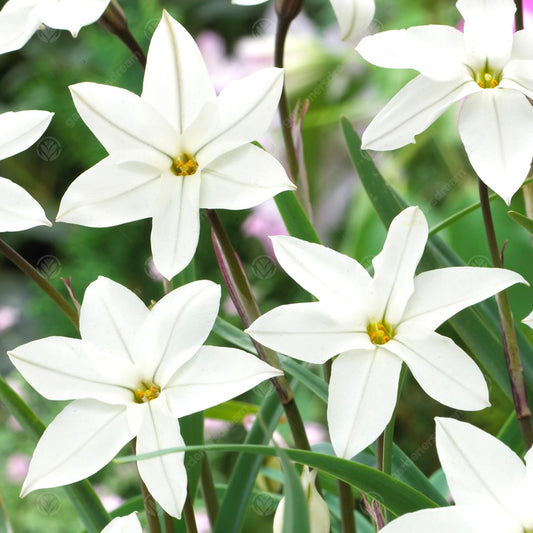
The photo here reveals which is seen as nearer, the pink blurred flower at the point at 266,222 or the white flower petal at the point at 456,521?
the white flower petal at the point at 456,521

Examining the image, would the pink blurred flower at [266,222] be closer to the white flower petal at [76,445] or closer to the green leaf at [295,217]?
the green leaf at [295,217]

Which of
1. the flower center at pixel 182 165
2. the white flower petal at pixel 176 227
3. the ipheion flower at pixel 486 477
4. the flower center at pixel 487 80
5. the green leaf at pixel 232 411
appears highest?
the green leaf at pixel 232 411

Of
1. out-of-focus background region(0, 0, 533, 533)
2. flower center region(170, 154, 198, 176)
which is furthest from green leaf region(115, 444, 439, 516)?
out-of-focus background region(0, 0, 533, 533)

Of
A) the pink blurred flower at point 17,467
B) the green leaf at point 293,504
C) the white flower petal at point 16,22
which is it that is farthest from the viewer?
the pink blurred flower at point 17,467

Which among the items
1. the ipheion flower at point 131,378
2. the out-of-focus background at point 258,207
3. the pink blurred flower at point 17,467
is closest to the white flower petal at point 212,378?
the ipheion flower at point 131,378

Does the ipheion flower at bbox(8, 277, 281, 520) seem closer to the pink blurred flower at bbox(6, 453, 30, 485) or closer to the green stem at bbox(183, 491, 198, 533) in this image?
the green stem at bbox(183, 491, 198, 533)

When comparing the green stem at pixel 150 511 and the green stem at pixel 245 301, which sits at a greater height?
the green stem at pixel 245 301

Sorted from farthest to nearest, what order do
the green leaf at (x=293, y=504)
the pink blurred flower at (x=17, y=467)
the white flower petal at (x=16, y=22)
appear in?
the pink blurred flower at (x=17, y=467) < the white flower petal at (x=16, y=22) < the green leaf at (x=293, y=504)

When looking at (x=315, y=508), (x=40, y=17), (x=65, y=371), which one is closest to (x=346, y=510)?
(x=315, y=508)

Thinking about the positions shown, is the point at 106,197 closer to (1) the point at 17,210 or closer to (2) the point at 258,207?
(1) the point at 17,210
